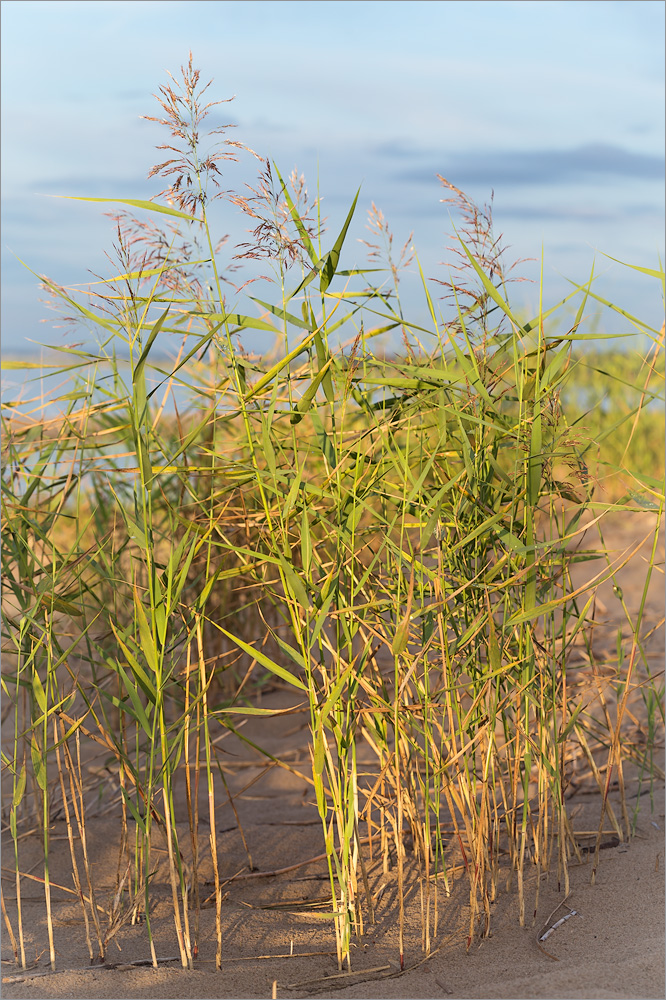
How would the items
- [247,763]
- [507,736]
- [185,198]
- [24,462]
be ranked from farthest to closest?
1. [247,763]
2. [24,462]
3. [507,736]
4. [185,198]

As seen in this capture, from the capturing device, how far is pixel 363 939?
1.59 metres

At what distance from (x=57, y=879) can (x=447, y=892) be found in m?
0.89

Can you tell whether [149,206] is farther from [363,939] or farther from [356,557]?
[363,939]

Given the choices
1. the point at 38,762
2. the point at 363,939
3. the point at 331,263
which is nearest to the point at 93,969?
the point at 38,762

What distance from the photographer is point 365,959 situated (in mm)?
1530

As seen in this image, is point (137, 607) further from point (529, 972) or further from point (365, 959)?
point (529, 972)

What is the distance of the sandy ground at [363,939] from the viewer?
1438mm

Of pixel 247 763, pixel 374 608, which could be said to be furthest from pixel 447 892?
pixel 247 763

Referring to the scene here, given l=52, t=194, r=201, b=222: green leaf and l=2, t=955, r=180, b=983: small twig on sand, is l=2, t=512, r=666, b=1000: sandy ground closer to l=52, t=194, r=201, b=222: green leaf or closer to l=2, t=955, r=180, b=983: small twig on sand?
l=2, t=955, r=180, b=983: small twig on sand

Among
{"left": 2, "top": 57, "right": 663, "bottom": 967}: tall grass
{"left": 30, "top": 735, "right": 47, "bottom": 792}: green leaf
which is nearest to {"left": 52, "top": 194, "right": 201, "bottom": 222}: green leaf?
{"left": 2, "top": 57, "right": 663, "bottom": 967}: tall grass

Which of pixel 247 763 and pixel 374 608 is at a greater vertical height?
pixel 374 608

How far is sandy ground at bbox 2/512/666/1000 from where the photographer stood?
1438mm

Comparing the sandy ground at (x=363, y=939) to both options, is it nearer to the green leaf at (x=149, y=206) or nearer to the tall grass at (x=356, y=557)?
the tall grass at (x=356, y=557)

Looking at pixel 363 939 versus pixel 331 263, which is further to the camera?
pixel 363 939
